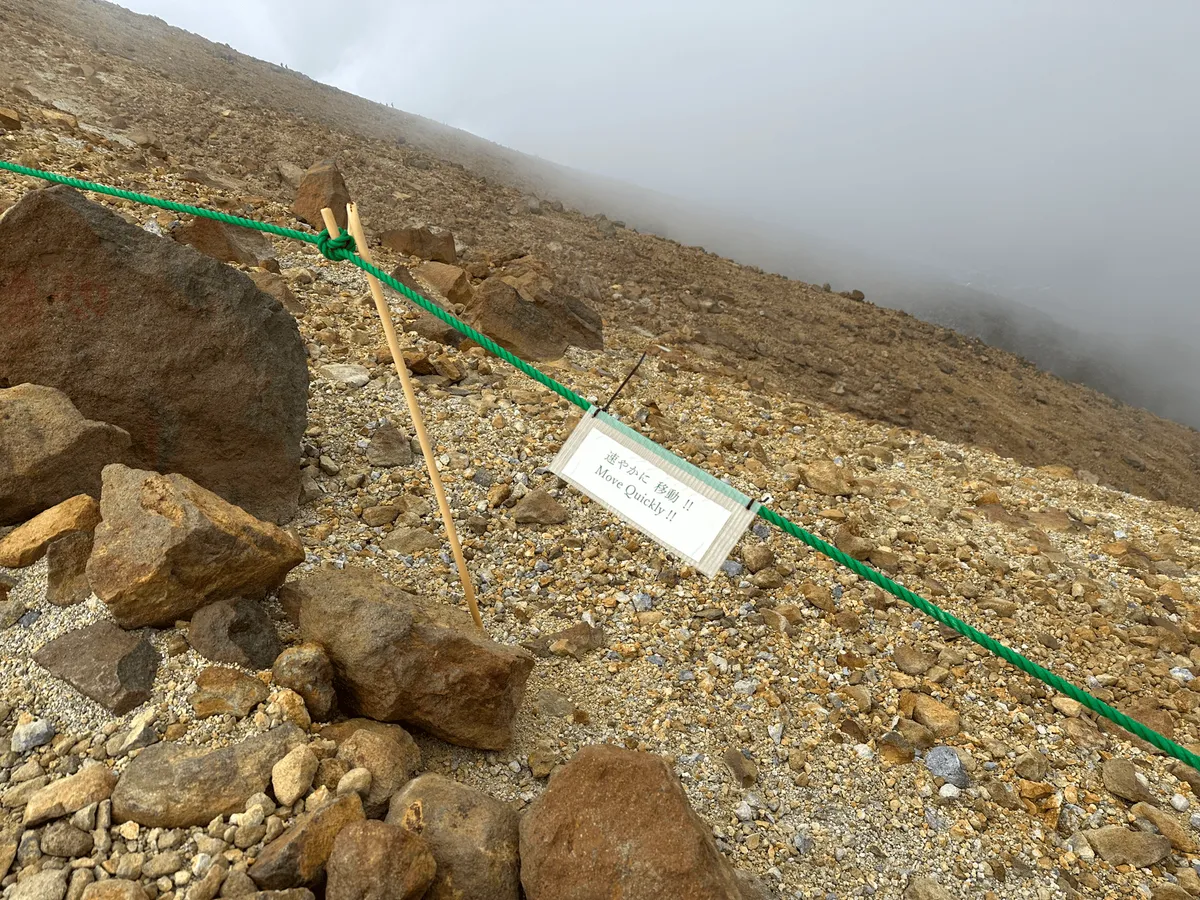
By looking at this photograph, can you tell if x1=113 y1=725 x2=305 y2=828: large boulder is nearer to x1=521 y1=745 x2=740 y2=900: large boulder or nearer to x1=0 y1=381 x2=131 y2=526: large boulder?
x1=521 y1=745 x2=740 y2=900: large boulder

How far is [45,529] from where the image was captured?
8.56ft

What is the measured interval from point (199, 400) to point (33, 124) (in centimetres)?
630

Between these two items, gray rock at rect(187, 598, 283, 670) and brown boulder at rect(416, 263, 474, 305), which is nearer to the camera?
gray rock at rect(187, 598, 283, 670)

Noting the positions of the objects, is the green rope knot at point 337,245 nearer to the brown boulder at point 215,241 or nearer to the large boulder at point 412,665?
the large boulder at point 412,665

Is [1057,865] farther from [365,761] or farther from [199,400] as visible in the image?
[199,400]

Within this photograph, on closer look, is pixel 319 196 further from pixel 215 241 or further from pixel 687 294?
pixel 687 294

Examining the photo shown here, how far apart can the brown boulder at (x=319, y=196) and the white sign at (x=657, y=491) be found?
21.9ft

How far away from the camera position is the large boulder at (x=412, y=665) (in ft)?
8.08

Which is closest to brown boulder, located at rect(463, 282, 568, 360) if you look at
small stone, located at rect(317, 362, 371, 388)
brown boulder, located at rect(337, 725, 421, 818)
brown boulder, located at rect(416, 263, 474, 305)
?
brown boulder, located at rect(416, 263, 474, 305)

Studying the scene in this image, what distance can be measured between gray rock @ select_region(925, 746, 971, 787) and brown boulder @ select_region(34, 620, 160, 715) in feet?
10.2

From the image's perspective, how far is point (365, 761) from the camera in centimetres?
214

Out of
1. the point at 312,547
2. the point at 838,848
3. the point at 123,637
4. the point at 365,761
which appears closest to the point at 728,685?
the point at 838,848

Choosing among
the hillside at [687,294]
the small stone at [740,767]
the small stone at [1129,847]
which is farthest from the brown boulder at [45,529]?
the hillside at [687,294]

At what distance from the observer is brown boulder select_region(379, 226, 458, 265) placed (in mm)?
8172
